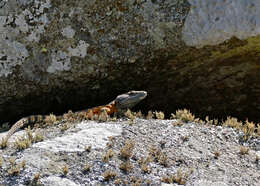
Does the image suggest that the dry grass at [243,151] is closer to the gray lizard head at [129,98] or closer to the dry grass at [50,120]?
the gray lizard head at [129,98]

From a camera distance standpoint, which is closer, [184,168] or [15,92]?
[184,168]

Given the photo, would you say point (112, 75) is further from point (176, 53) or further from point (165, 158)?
point (165, 158)

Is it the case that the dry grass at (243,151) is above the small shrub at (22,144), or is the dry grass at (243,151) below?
below

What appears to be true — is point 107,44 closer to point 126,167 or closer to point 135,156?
point 135,156

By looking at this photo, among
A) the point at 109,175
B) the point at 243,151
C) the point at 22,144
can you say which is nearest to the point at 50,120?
the point at 22,144

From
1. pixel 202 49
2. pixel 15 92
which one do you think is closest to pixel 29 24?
pixel 15 92

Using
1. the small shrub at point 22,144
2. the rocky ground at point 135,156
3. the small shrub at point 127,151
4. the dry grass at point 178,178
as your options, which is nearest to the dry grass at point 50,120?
the rocky ground at point 135,156

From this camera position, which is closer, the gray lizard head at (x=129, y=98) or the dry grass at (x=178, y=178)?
the dry grass at (x=178, y=178)

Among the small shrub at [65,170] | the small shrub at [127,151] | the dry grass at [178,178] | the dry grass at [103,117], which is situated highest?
the dry grass at [103,117]

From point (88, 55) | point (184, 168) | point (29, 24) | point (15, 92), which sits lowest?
point (184, 168)
